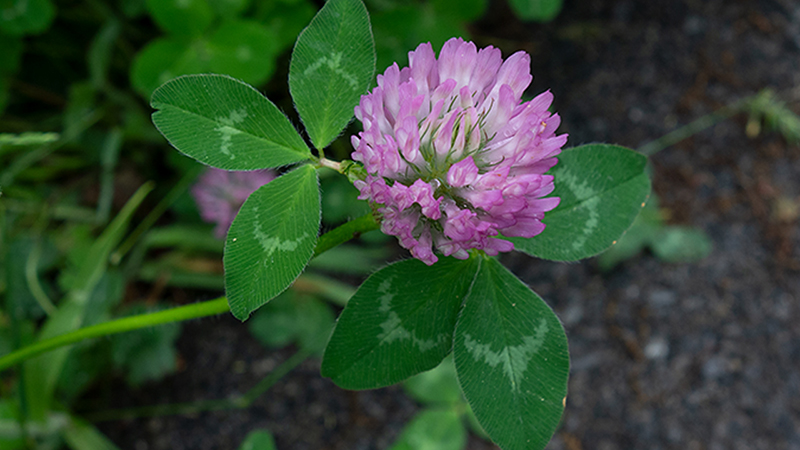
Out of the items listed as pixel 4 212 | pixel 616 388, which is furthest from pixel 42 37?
pixel 616 388

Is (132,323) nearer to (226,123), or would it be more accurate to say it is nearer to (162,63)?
(226,123)

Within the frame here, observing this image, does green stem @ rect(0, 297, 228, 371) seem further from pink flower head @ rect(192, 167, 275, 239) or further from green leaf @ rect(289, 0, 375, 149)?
pink flower head @ rect(192, 167, 275, 239)

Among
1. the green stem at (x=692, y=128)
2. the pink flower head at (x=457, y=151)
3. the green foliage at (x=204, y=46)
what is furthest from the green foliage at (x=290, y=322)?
the green stem at (x=692, y=128)

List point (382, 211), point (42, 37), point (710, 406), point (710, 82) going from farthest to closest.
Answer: point (710, 82), point (710, 406), point (42, 37), point (382, 211)

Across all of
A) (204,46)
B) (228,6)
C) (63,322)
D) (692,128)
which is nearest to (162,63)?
(204,46)

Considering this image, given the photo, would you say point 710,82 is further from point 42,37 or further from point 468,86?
point 42,37

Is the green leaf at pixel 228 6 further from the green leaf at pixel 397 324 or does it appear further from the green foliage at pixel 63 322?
the green leaf at pixel 397 324
